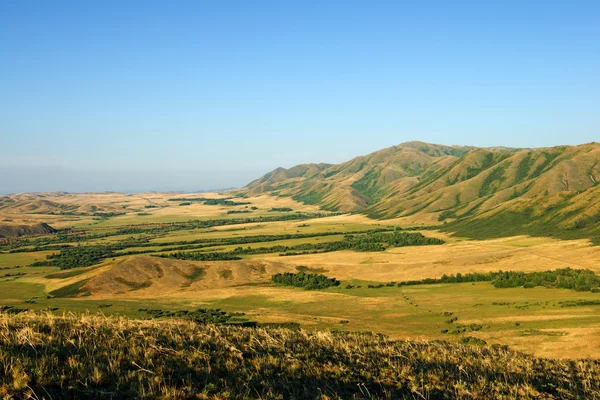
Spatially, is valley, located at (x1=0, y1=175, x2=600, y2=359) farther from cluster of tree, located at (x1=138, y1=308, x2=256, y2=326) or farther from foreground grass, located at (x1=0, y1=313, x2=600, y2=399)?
foreground grass, located at (x1=0, y1=313, x2=600, y2=399)

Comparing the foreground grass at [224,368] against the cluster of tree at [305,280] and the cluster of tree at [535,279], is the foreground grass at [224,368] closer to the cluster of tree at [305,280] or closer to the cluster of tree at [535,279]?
the cluster of tree at [535,279]

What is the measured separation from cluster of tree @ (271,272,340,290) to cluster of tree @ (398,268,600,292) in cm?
2662

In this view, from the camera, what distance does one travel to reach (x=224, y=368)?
81.0 ft

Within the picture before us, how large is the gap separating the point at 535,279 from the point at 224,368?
141 meters

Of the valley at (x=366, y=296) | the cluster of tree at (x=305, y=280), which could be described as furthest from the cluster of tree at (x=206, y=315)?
the cluster of tree at (x=305, y=280)

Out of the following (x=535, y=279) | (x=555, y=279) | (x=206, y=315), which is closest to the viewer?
(x=206, y=315)

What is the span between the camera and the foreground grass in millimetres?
19578

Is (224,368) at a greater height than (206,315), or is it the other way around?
(224,368)

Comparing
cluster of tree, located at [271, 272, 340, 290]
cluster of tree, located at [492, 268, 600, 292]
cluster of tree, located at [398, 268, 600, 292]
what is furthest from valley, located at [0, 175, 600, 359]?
cluster of tree, located at [271, 272, 340, 290]

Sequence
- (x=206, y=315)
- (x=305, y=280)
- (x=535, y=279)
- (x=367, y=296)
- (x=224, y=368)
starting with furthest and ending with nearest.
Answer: (x=305, y=280), (x=535, y=279), (x=367, y=296), (x=206, y=315), (x=224, y=368)

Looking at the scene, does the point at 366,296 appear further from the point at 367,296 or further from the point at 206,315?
the point at 206,315

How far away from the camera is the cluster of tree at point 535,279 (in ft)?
418

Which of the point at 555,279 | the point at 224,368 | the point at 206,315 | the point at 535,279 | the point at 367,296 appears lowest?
the point at 367,296

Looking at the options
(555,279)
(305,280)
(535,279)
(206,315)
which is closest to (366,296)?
(305,280)
